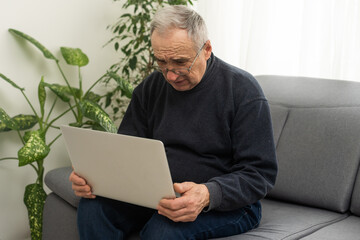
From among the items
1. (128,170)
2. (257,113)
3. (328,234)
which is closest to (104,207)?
(128,170)

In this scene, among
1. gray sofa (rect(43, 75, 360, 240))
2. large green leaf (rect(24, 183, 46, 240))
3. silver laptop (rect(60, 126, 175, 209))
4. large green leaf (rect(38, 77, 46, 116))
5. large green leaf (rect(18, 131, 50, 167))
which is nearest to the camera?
silver laptop (rect(60, 126, 175, 209))

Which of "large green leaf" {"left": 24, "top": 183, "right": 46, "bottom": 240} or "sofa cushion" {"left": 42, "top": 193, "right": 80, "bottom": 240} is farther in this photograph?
"large green leaf" {"left": 24, "top": 183, "right": 46, "bottom": 240}

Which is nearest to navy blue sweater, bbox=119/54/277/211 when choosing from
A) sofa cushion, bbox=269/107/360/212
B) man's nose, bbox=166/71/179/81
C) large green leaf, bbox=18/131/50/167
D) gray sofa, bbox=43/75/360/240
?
man's nose, bbox=166/71/179/81

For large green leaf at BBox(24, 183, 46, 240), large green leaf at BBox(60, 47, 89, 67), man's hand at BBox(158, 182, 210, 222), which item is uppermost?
large green leaf at BBox(60, 47, 89, 67)

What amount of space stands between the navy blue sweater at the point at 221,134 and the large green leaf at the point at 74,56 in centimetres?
97

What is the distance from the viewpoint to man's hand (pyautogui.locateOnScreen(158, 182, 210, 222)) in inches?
52.8

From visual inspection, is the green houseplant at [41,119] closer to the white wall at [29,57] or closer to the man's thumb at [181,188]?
the white wall at [29,57]

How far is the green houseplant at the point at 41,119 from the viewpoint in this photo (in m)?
2.16

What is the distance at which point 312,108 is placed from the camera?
194 centimetres

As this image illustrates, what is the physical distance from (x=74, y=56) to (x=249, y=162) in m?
1.40

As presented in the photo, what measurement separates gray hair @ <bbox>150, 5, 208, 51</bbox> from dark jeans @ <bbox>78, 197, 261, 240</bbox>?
54 cm

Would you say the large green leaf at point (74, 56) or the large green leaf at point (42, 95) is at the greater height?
the large green leaf at point (74, 56)

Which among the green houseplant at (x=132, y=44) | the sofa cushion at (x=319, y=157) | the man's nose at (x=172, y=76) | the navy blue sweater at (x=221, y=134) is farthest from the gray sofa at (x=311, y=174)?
the green houseplant at (x=132, y=44)

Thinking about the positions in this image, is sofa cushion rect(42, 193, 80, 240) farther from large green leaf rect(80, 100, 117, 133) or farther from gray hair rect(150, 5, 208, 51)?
gray hair rect(150, 5, 208, 51)
